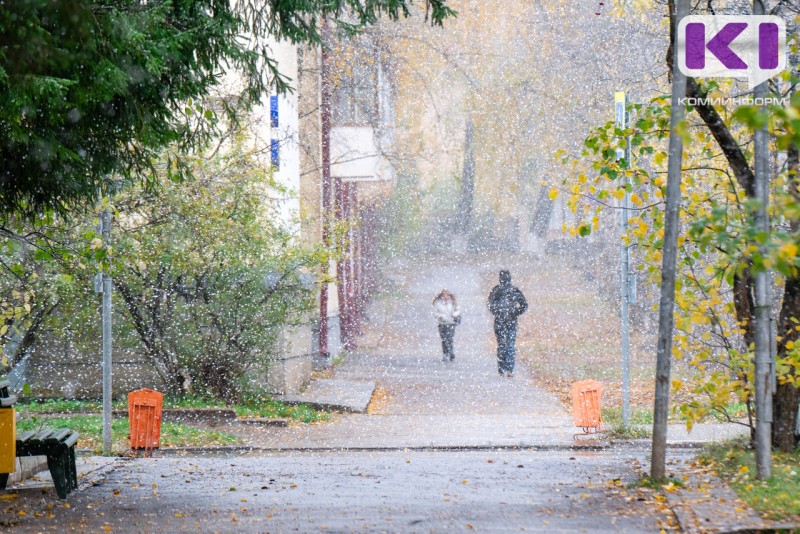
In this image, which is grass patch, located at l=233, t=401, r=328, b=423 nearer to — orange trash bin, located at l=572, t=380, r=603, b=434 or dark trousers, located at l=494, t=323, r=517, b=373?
orange trash bin, located at l=572, t=380, r=603, b=434

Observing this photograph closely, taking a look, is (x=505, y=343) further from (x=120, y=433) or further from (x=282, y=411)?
(x=120, y=433)

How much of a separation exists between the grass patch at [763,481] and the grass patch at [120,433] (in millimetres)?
6630

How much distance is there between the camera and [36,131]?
7.49m

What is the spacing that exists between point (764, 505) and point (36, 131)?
5.48 metres

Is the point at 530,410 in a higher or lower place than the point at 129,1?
lower

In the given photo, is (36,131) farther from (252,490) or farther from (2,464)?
(252,490)

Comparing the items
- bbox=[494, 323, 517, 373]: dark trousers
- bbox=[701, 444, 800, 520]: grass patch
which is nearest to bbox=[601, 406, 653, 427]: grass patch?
bbox=[494, 323, 517, 373]: dark trousers

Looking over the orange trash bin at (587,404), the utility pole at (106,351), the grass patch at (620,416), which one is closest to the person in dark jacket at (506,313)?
the grass patch at (620,416)

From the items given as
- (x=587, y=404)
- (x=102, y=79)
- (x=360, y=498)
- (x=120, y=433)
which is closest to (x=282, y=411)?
(x=120, y=433)

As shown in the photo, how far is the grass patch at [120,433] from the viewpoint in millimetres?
13261

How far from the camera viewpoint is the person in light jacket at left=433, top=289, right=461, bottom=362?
2433 centimetres

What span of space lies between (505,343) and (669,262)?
1358cm

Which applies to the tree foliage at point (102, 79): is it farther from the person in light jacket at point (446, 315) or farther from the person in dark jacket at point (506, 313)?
the person in light jacket at point (446, 315)

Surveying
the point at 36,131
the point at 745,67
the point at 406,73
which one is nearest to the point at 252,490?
the point at 36,131
